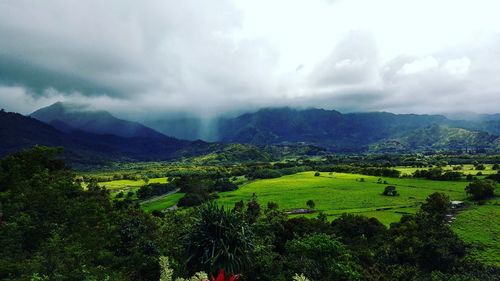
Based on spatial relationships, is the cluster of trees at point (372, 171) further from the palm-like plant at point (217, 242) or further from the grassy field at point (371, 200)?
the palm-like plant at point (217, 242)

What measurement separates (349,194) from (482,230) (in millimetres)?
45063

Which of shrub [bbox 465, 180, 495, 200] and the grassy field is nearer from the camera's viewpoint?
the grassy field

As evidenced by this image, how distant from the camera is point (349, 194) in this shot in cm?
11850

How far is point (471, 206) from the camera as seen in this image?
3728 inches

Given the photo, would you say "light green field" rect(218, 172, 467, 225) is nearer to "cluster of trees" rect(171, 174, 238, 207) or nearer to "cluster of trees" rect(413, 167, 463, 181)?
"cluster of trees" rect(413, 167, 463, 181)

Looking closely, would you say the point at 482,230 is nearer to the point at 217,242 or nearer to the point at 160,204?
the point at 217,242

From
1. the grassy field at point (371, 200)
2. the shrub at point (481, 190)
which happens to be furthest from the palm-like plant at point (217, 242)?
the shrub at point (481, 190)

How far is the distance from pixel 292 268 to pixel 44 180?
→ 38409 mm

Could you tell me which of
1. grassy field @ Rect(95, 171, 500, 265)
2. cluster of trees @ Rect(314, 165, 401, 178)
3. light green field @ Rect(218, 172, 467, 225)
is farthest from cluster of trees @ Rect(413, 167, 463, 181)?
cluster of trees @ Rect(314, 165, 401, 178)

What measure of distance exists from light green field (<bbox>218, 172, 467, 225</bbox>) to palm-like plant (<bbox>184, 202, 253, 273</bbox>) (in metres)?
56.1

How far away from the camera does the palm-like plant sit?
3619 cm

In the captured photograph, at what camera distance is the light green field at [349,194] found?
326 ft

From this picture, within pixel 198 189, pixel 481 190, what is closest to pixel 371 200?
pixel 481 190

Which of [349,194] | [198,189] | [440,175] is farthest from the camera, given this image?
[440,175]
